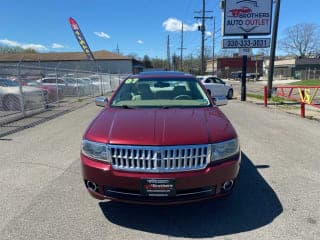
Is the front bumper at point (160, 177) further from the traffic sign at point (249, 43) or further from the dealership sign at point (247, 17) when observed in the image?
the dealership sign at point (247, 17)

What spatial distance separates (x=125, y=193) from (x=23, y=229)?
120 cm

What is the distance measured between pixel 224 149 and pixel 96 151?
4.68ft

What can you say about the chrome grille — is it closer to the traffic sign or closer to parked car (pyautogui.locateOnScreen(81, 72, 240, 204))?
parked car (pyautogui.locateOnScreen(81, 72, 240, 204))

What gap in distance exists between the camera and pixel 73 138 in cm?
752

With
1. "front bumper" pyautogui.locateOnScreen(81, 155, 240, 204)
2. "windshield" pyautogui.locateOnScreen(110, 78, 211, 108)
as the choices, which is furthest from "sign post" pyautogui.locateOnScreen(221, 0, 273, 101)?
"front bumper" pyautogui.locateOnScreen(81, 155, 240, 204)

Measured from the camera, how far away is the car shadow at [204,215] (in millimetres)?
3166

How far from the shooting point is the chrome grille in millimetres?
3021

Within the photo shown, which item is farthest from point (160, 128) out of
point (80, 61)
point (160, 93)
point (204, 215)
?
point (80, 61)

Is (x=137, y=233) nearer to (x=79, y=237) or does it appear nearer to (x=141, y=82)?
(x=79, y=237)

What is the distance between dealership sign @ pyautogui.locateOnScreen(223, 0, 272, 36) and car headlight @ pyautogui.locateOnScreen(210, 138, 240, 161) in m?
15.5

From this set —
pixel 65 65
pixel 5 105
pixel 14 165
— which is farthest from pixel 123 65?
pixel 14 165

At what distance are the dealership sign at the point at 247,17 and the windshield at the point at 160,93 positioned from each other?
539 inches

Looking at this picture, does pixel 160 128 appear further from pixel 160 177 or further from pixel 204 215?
pixel 204 215

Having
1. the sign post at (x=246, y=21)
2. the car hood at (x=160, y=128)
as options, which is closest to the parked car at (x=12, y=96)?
the car hood at (x=160, y=128)
